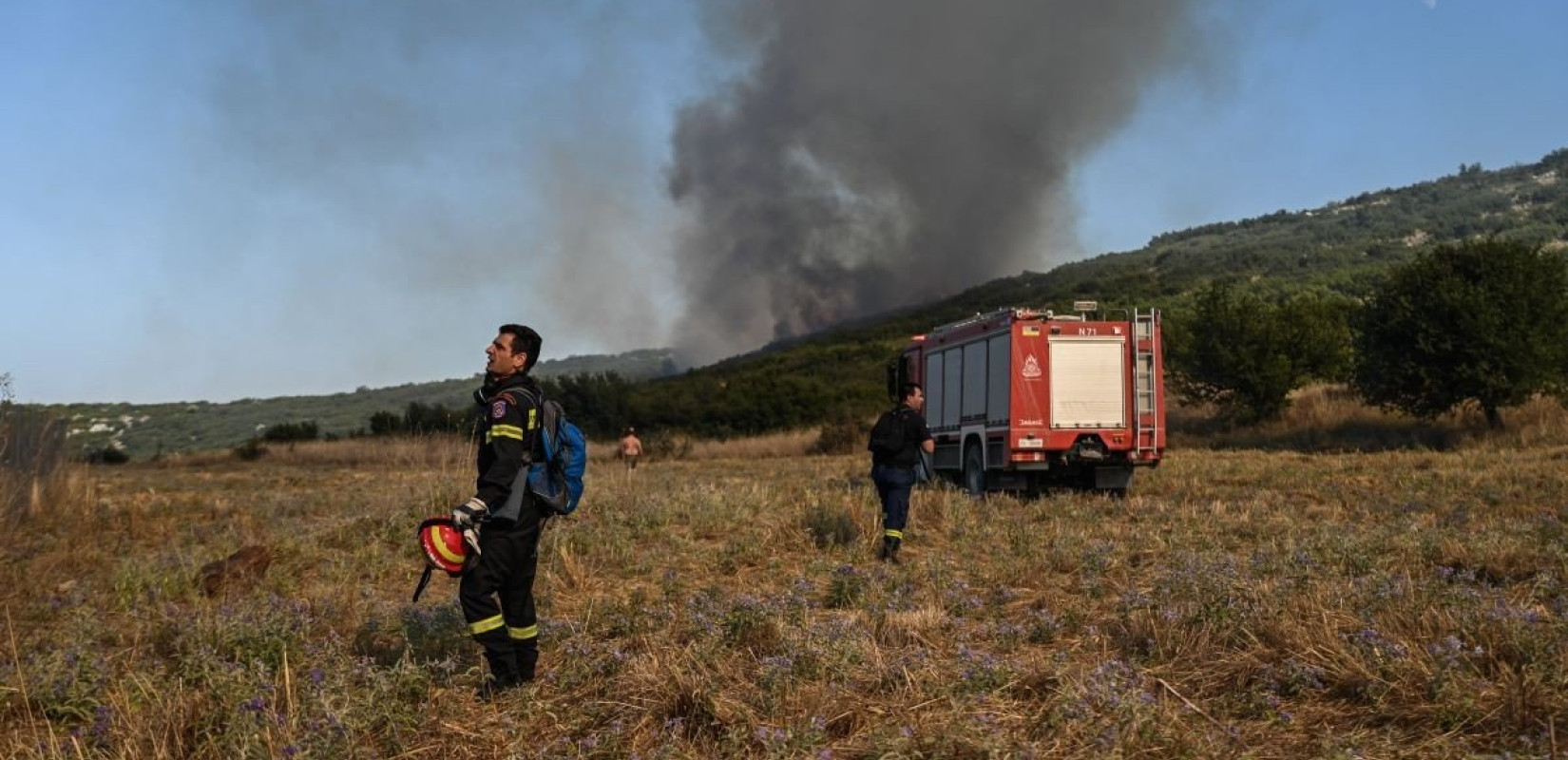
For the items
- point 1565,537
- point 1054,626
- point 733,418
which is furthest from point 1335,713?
point 733,418

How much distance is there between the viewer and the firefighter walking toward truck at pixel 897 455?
9.89m

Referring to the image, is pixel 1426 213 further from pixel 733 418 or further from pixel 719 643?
pixel 719 643

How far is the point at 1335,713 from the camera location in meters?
4.40

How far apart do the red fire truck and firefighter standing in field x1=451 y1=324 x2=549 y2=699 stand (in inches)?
462

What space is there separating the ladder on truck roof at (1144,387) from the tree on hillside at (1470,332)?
12.1m

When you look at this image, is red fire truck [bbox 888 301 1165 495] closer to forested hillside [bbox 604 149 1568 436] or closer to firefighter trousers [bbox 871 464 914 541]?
firefighter trousers [bbox 871 464 914 541]

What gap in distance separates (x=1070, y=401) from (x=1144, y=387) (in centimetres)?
118

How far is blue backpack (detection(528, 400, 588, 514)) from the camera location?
5.41 metres

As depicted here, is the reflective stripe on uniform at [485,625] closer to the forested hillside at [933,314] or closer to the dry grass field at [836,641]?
the dry grass field at [836,641]

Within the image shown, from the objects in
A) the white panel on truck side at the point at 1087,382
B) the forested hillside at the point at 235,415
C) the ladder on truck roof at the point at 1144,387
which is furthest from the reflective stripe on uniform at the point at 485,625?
the forested hillside at the point at 235,415

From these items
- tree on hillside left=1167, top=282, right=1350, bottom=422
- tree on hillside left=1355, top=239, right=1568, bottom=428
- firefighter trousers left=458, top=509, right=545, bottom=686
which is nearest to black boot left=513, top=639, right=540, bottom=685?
firefighter trousers left=458, top=509, right=545, bottom=686

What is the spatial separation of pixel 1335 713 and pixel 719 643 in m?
2.95

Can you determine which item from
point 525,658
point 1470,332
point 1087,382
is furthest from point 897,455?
point 1470,332

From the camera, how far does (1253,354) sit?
31.8 meters
